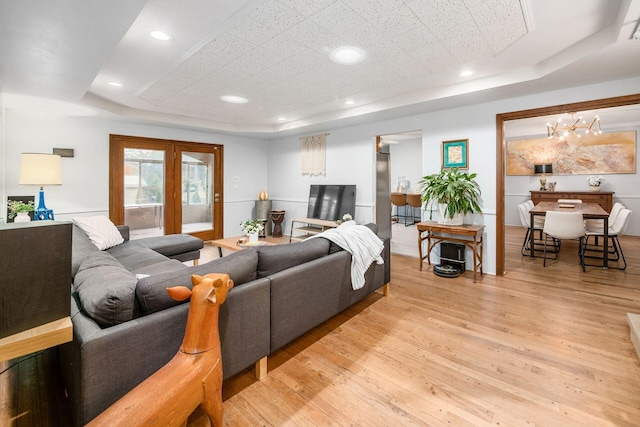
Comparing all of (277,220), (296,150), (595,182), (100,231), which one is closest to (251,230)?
(100,231)

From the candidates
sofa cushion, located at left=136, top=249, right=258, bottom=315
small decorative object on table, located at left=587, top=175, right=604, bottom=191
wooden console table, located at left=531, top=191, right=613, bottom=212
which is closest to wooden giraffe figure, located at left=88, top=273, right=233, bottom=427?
sofa cushion, located at left=136, top=249, right=258, bottom=315

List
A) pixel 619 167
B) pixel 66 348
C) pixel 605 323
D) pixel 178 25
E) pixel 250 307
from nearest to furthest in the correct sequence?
pixel 66 348, pixel 250 307, pixel 178 25, pixel 605 323, pixel 619 167

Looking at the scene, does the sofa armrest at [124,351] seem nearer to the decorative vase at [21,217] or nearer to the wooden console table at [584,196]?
the decorative vase at [21,217]

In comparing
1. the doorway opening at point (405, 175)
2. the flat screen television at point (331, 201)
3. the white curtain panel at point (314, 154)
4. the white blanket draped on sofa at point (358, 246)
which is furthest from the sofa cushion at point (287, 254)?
the doorway opening at point (405, 175)

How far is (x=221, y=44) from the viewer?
2633 millimetres

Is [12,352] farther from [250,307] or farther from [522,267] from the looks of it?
[522,267]

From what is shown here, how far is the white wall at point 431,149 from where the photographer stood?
364 cm

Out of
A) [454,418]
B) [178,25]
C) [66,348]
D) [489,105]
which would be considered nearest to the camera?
[66,348]

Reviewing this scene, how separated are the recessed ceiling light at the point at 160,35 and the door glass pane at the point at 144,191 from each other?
3.40 m

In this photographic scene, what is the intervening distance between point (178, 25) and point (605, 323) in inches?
174

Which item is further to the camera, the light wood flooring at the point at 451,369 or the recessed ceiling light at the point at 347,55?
the recessed ceiling light at the point at 347,55

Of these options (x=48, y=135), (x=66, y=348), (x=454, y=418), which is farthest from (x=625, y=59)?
(x=48, y=135)

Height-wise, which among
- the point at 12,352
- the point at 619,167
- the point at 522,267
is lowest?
the point at 522,267

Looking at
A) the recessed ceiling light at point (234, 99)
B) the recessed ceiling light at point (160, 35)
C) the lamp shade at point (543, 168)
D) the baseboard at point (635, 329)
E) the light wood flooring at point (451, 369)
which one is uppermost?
the recessed ceiling light at point (234, 99)
